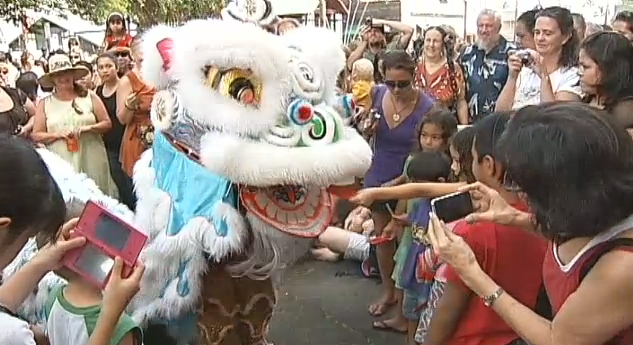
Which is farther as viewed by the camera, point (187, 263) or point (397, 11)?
point (397, 11)

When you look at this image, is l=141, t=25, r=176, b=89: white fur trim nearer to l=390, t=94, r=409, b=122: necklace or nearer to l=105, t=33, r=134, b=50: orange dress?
l=390, t=94, r=409, b=122: necklace

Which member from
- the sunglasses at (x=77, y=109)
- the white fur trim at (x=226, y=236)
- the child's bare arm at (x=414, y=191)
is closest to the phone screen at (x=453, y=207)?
the child's bare arm at (x=414, y=191)

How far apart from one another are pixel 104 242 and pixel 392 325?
2.76 m

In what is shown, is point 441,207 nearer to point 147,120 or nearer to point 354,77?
point 147,120

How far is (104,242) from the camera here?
1766 millimetres

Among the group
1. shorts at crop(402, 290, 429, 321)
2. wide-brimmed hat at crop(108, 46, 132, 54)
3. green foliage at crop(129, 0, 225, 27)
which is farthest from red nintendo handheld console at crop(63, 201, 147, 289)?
green foliage at crop(129, 0, 225, 27)

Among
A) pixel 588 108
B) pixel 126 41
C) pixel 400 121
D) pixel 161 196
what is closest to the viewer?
pixel 588 108

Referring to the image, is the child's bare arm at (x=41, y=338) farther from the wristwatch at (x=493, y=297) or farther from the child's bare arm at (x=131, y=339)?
the wristwatch at (x=493, y=297)

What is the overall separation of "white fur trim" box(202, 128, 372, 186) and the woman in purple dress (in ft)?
4.75

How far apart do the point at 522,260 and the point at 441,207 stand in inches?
10.7

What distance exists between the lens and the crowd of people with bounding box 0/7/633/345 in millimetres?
1564

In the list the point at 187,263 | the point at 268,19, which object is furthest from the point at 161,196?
the point at 268,19

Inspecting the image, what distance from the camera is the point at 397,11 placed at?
572 inches

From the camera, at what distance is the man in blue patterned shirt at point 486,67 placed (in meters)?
5.08
